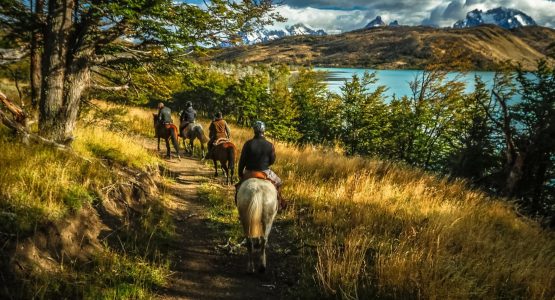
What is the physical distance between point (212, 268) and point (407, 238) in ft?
11.7

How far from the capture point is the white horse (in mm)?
5320

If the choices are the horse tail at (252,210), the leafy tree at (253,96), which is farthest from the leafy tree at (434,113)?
the horse tail at (252,210)

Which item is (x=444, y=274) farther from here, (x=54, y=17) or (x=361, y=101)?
(x=361, y=101)

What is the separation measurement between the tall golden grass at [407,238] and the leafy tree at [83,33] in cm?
473

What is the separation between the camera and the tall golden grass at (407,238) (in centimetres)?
436

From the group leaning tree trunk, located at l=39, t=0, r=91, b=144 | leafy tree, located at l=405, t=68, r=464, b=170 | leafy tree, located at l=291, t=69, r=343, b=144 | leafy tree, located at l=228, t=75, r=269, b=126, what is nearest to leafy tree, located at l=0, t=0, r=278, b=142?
leaning tree trunk, located at l=39, t=0, r=91, b=144

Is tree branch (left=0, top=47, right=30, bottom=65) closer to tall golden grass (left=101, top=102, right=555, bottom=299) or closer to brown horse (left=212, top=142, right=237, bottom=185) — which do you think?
brown horse (left=212, top=142, right=237, bottom=185)

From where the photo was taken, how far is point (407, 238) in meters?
5.94

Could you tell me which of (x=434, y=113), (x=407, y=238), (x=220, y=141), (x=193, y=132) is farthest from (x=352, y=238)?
(x=434, y=113)

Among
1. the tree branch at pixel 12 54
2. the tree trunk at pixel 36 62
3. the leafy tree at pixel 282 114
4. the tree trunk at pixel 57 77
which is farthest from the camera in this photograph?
the leafy tree at pixel 282 114

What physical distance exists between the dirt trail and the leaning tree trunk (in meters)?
3.02

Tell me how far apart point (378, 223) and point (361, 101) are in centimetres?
2647

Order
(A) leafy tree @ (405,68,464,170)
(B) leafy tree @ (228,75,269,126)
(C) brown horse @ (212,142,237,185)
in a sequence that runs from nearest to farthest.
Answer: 1. (C) brown horse @ (212,142,237,185)
2. (A) leafy tree @ (405,68,464,170)
3. (B) leafy tree @ (228,75,269,126)

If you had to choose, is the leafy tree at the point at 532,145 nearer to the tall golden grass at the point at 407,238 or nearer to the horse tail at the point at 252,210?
the tall golden grass at the point at 407,238
